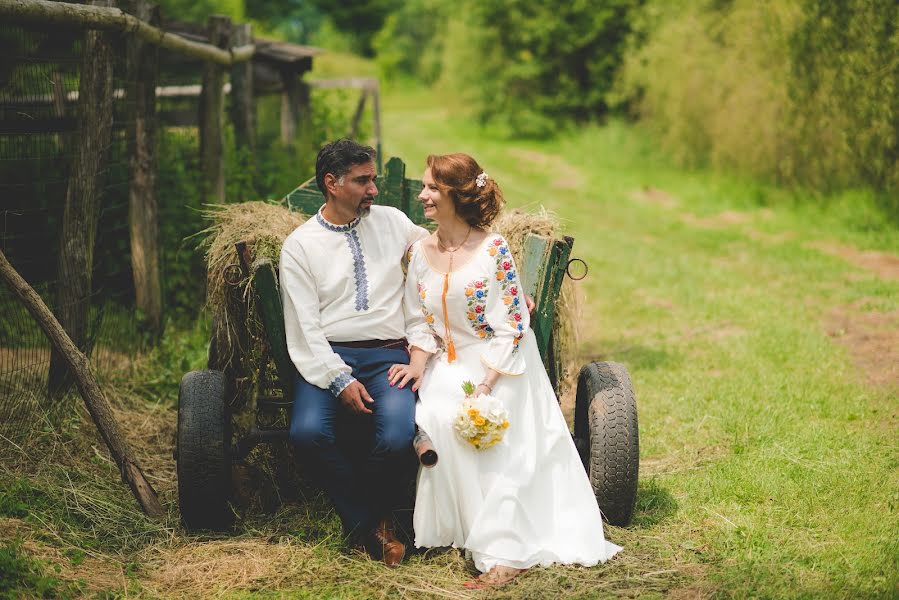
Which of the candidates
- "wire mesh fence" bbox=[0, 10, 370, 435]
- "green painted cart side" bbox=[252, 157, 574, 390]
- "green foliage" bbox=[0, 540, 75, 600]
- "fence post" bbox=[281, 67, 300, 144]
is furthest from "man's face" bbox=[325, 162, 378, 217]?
"fence post" bbox=[281, 67, 300, 144]

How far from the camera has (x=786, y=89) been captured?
12.1 meters

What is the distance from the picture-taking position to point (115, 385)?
5.82m

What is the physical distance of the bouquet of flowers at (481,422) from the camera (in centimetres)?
378

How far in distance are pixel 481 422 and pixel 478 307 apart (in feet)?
1.88

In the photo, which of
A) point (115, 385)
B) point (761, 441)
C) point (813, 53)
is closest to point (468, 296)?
point (761, 441)

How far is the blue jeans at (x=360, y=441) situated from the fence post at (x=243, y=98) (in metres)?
4.68

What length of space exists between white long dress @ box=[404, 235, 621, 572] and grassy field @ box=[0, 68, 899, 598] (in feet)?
0.47

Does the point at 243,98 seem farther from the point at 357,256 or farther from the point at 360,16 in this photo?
the point at 360,16

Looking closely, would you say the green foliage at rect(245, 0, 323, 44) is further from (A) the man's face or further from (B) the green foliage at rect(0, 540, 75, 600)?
(B) the green foliage at rect(0, 540, 75, 600)

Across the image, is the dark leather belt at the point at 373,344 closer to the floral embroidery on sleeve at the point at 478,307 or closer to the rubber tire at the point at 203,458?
the floral embroidery on sleeve at the point at 478,307

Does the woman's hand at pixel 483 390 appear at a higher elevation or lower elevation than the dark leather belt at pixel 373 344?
lower

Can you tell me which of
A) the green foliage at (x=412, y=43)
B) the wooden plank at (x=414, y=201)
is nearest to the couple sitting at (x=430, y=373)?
the wooden plank at (x=414, y=201)

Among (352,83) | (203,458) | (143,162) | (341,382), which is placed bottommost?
(203,458)

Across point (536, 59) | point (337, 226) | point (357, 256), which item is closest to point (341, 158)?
point (337, 226)
